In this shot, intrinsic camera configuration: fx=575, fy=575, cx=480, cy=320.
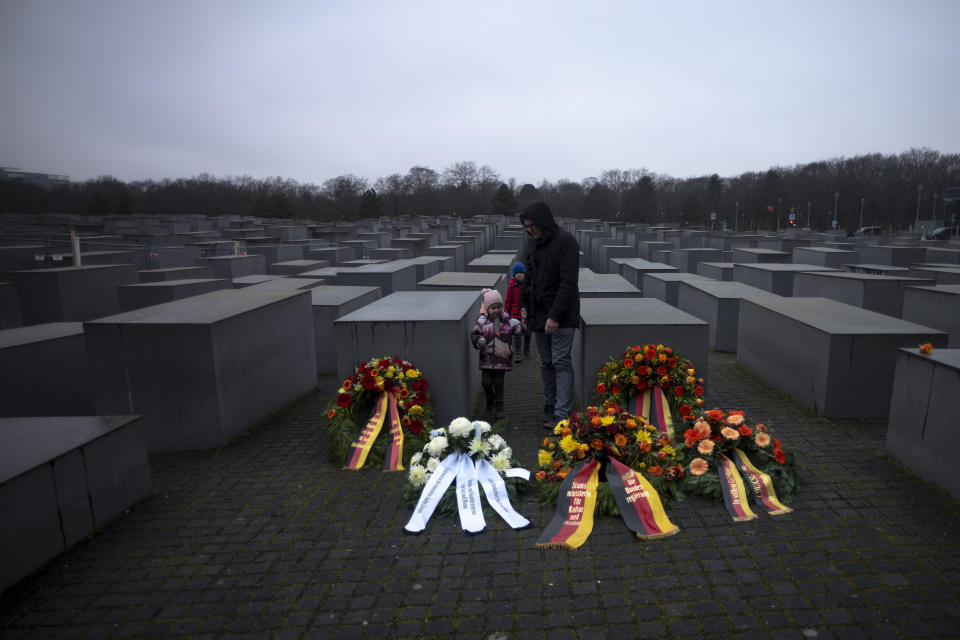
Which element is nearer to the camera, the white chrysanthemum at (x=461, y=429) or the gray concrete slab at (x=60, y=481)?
the gray concrete slab at (x=60, y=481)

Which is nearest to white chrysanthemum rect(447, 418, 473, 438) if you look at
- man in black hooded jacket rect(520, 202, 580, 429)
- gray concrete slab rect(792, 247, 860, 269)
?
man in black hooded jacket rect(520, 202, 580, 429)

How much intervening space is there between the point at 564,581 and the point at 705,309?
8.32 metres

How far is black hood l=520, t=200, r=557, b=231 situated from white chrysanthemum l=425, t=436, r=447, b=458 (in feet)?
7.29

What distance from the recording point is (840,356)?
6137mm

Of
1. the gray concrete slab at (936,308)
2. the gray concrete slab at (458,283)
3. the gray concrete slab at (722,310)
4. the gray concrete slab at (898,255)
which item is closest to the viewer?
the gray concrete slab at (936,308)

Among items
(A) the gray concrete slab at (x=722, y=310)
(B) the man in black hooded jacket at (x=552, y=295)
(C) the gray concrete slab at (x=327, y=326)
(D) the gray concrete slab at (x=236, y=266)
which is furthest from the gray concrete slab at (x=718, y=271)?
(D) the gray concrete slab at (x=236, y=266)

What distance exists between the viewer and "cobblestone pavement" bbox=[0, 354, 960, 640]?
3.06 meters

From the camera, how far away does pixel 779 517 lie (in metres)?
4.08

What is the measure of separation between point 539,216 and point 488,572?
3240mm

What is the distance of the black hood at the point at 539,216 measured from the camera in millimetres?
5496

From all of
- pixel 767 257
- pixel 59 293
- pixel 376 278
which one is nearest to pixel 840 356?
pixel 376 278

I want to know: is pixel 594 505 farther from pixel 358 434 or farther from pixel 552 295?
pixel 358 434

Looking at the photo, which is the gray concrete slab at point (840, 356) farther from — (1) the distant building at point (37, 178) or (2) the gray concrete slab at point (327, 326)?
(1) the distant building at point (37, 178)

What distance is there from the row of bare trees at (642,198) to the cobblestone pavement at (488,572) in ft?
209
